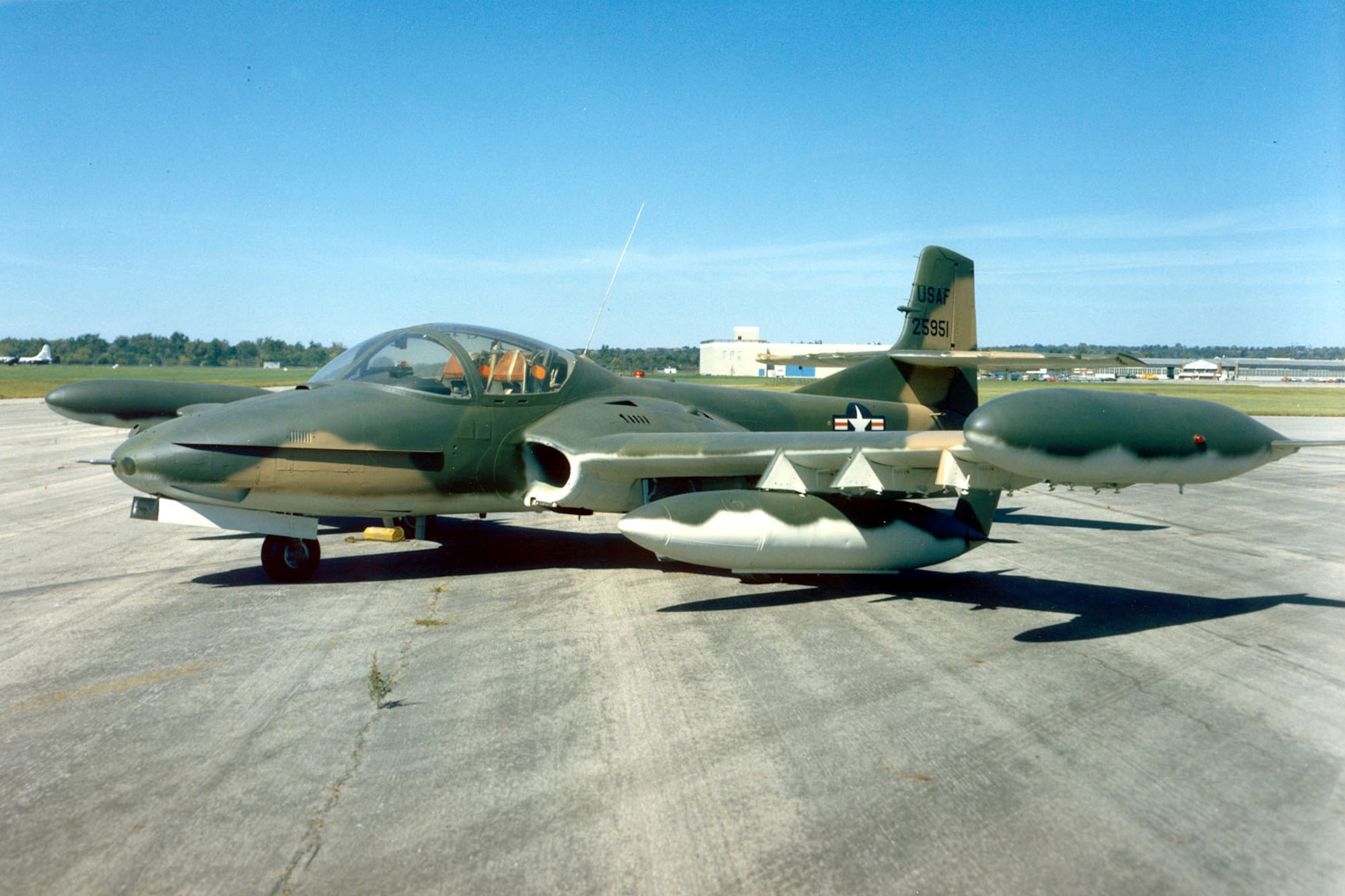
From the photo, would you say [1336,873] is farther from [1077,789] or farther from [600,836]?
[600,836]

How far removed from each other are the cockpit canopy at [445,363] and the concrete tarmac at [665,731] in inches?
79.9

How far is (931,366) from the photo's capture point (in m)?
12.7

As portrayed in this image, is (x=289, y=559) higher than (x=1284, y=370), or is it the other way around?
(x=1284, y=370)

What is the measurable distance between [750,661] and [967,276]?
9.23m

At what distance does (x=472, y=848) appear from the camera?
3488mm

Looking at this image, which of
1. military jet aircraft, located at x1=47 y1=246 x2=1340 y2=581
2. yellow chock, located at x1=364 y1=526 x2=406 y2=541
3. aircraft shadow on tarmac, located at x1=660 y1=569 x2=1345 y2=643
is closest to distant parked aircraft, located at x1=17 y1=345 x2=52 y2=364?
military jet aircraft, located at x1=47 y1=246 x2=1340 y2=581

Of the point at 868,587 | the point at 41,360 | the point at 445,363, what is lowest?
the point at 868,587

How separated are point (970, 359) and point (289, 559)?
9.25 metres

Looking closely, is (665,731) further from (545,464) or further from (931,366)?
(931,366)

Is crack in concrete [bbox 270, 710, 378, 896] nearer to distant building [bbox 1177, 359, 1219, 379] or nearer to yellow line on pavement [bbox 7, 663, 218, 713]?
yellow line on pavement [bbox 7, 663, 218, 713]

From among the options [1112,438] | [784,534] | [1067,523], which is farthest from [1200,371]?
[1112,438]

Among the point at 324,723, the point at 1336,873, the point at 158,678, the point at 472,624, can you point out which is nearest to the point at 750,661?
the point at 472,624

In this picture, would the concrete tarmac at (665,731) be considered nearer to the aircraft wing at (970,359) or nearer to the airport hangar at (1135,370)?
the aircraft wing at (970,359)

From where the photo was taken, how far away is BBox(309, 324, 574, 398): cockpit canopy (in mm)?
8539
